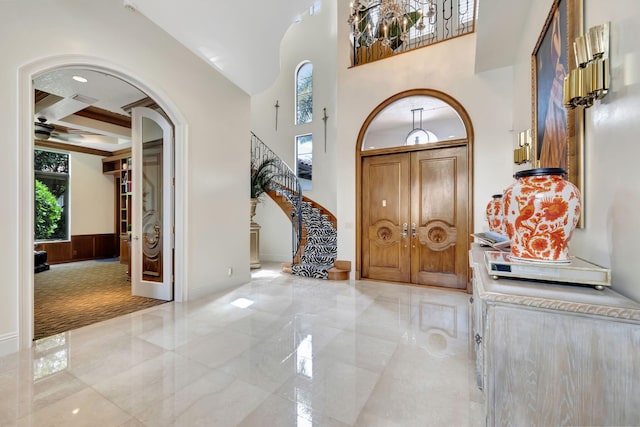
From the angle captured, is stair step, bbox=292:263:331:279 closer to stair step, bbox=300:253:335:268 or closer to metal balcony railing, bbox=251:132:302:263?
stair step, bbox=300:253:335:268

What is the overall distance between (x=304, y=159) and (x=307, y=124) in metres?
1.03

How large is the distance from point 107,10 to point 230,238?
10.9 ft

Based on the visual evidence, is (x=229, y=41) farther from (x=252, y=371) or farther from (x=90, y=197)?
(x=90, y=197)

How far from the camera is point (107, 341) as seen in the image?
2850 millimetres

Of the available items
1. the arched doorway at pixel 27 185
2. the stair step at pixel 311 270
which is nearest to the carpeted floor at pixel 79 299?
the arched doorway at pixel 27 185

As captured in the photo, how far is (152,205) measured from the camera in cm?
450

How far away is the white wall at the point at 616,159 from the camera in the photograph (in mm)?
1246

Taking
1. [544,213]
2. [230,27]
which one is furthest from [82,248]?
[544,213]

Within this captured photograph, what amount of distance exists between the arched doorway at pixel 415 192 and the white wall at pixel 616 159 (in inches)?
121

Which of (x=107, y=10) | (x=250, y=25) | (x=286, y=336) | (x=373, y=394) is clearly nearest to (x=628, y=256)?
(x=373, y=394)

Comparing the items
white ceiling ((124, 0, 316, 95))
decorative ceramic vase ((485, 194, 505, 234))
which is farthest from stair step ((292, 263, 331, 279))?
white ceiling ((124, 0, 316, 95))

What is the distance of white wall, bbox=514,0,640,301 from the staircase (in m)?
4.17

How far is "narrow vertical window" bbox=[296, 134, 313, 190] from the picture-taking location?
335 inches

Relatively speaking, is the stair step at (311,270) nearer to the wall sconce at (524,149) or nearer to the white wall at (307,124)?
the white wall at (307,124)
